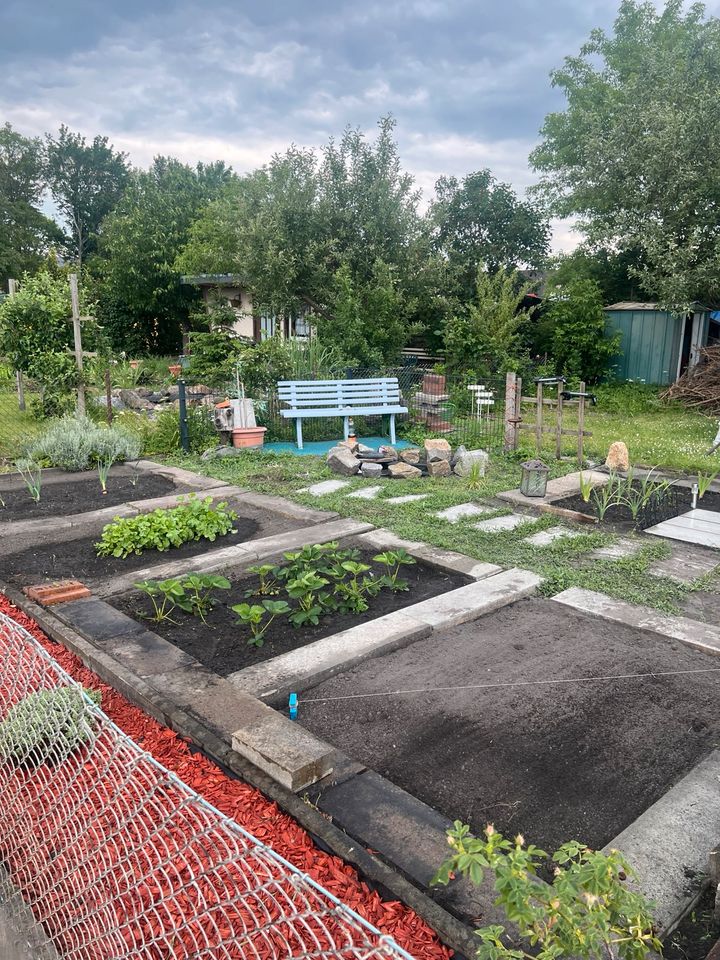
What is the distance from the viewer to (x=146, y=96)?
829 cm

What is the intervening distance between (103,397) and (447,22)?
9.71 m

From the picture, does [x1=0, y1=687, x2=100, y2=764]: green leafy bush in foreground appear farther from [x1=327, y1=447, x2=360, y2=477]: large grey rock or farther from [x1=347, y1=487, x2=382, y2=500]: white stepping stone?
[x1=327, y1=447, x2=360, y2=477]: large grey rock

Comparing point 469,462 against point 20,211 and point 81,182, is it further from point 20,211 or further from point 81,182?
point 81,182

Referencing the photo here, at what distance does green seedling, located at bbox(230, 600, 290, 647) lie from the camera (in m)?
3.93

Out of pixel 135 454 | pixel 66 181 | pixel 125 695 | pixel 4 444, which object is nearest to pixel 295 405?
pixel 135 454

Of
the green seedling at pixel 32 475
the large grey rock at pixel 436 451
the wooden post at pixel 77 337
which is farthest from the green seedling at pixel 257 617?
the wooden post at pixel 77 337

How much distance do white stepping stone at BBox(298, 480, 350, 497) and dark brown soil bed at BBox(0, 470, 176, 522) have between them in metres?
1.44

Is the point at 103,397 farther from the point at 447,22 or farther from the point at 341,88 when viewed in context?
the point at 447,22

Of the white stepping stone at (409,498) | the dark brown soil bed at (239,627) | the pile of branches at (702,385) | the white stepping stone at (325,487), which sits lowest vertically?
the dark brown soil bed at (239,627)

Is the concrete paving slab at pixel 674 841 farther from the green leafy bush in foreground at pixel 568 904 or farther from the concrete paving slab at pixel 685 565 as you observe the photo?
the concrete paving slab at pixel 685 565

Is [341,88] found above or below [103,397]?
above

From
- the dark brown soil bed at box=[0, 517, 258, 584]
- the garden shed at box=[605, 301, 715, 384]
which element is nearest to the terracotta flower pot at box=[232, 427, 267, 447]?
the dark brown soil bed at box=[0, 517, 258, 584]

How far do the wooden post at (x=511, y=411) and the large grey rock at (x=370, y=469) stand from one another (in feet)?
6.55

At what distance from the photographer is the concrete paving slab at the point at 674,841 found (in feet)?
7.22
